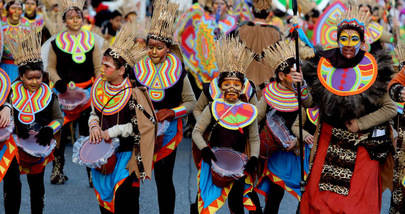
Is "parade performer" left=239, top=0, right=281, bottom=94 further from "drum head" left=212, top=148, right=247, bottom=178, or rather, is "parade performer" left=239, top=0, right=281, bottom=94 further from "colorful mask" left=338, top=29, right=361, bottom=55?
"colorful mask" left=338, top=29, right=361, bottom=55

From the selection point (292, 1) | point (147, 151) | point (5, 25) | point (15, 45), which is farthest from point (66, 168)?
point (292, 1)

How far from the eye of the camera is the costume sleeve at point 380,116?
5.59 meters

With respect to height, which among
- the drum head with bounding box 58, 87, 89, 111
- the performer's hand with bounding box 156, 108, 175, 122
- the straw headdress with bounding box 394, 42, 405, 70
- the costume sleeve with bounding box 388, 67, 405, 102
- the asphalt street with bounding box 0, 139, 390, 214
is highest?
the straw headdress with bounding box 394, 42, 405, 70

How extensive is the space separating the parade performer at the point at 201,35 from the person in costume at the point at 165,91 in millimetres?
4384

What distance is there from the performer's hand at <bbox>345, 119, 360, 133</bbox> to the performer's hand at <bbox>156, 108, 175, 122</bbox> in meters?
1.72

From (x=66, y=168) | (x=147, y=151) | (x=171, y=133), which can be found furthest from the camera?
(x=66, y=168)

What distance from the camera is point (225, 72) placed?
21.0 feet

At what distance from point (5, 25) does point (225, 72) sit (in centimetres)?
459

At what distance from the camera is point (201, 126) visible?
20.5 feet

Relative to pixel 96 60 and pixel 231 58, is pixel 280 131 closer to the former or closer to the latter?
pixel 231 58

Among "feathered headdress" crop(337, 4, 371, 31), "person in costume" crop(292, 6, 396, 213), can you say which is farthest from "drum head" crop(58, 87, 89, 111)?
"feathered headdress" crop(337, 4, 371, 31)

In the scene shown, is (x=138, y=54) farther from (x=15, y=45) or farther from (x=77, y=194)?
(x=77, y=194)

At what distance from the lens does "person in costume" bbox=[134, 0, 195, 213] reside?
6.70m

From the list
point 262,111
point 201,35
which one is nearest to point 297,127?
point 262,111
